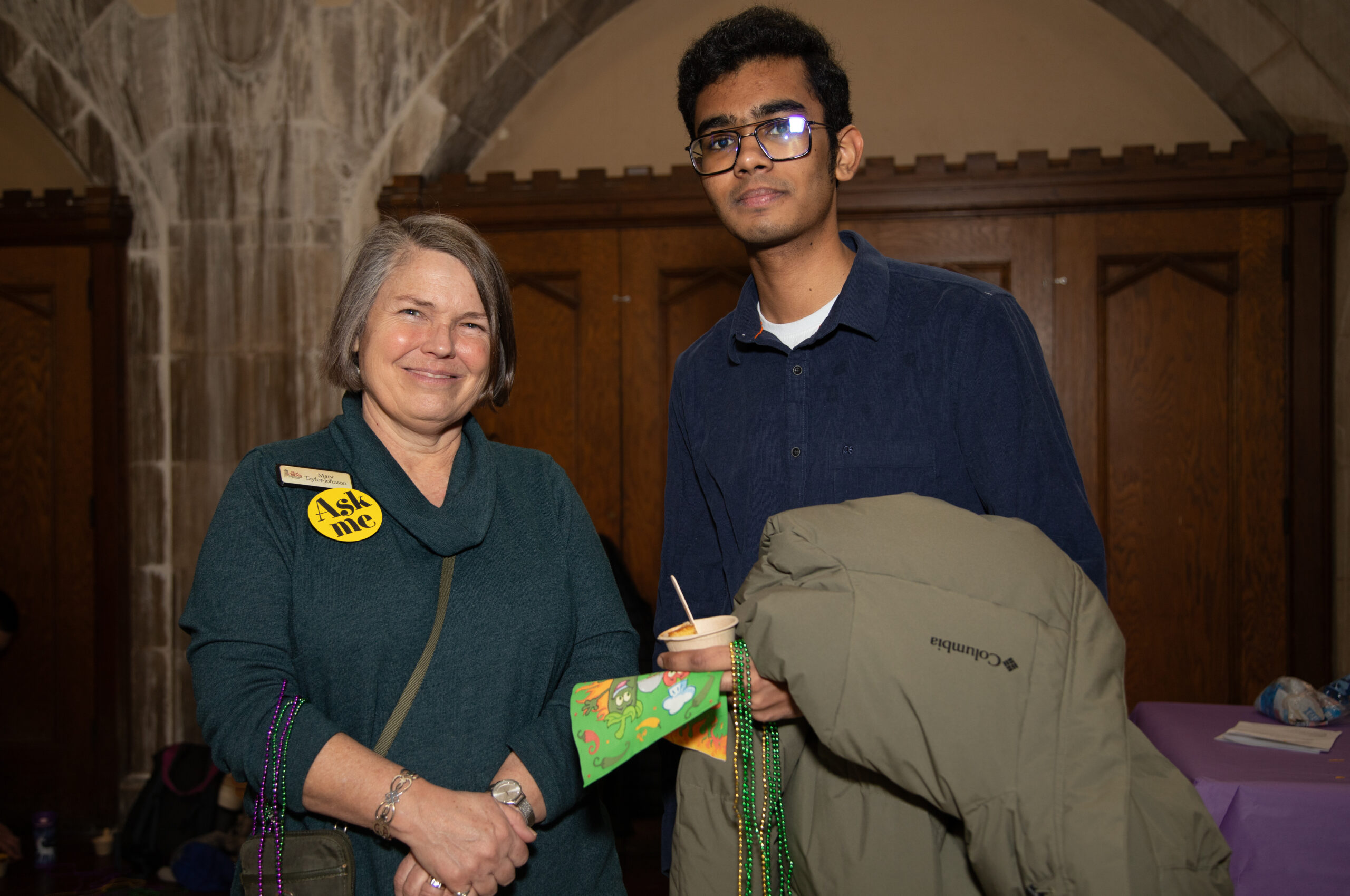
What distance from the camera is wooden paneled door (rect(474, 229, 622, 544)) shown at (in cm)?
380

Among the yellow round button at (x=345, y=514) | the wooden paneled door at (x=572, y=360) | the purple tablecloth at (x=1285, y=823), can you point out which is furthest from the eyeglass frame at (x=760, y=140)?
the wooden paneled door at (x=572, y=360)

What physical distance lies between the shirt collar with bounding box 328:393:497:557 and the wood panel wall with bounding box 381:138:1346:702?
2299mm

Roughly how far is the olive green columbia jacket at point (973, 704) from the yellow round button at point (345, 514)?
62 cm

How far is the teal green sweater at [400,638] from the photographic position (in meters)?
1.24

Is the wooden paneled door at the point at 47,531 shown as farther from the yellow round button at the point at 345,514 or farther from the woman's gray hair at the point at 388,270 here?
the yellow round button at the point at 345,514

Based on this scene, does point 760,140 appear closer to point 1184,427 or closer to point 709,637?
point 709,637

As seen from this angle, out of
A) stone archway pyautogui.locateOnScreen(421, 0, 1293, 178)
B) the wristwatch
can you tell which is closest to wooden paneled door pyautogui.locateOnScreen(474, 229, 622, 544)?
stone archway pyautogui.locateOnScreen(421, 0, 1293, 178)

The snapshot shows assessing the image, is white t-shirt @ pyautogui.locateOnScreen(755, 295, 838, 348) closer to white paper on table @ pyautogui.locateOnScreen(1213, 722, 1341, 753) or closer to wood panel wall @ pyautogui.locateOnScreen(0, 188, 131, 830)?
white paper on table @ pyautogui.locateOnScreen(1213, 722, 1341, 753)

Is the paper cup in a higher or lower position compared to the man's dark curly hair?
lower

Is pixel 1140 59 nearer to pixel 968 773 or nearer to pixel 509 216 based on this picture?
pixel 509 216

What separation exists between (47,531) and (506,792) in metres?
3.74

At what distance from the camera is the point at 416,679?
51.3 inches

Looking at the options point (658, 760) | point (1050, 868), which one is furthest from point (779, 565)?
point (658, 760)

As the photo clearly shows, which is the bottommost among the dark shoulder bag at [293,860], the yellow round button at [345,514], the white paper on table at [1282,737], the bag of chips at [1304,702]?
the white paper on table at [1282,737]
